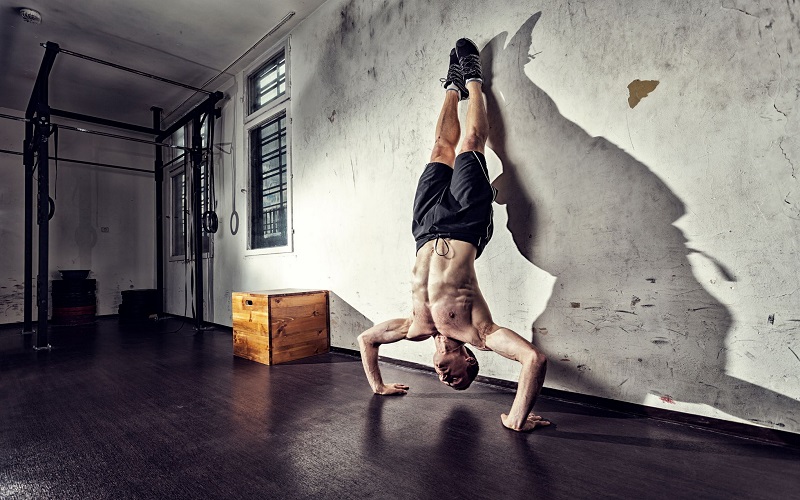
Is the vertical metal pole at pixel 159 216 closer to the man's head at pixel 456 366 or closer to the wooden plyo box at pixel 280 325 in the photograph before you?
the wooden plyo box at pixel 280 325

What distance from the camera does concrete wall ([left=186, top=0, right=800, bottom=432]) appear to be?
178 centimetres

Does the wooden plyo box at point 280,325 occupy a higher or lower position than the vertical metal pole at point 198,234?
lower

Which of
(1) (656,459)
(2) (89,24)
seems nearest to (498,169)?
(1) (656,459)

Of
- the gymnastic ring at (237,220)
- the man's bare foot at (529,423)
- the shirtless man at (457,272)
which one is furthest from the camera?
the gymnastic ring at (237,220)

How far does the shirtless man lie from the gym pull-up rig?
3.88 m

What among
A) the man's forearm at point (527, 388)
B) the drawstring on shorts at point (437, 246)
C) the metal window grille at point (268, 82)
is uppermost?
the metal window grille at point (268, 82)

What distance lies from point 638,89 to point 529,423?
1.77 metres

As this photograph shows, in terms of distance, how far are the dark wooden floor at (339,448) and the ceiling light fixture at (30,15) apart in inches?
147

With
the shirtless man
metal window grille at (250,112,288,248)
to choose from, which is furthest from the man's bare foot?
metal window grille at (250,112,288,248)

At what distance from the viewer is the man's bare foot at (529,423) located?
74.8 inches

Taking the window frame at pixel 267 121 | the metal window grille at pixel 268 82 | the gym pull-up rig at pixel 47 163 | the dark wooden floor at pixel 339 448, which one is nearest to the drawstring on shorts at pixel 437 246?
the dark wooden floor at pixel 339 448

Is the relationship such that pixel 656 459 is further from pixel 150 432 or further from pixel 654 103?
pixel 150 432

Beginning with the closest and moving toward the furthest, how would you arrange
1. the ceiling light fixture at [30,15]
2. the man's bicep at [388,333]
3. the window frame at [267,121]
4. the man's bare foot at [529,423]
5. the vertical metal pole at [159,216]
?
the man's bare foot at [529,423] → the man's bicep at [388,333] → the ceiling light fixture at [30,15] → the window frame at [267,121] → the vertical metal pole at [159,216]

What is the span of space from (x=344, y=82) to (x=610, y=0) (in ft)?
7.76
